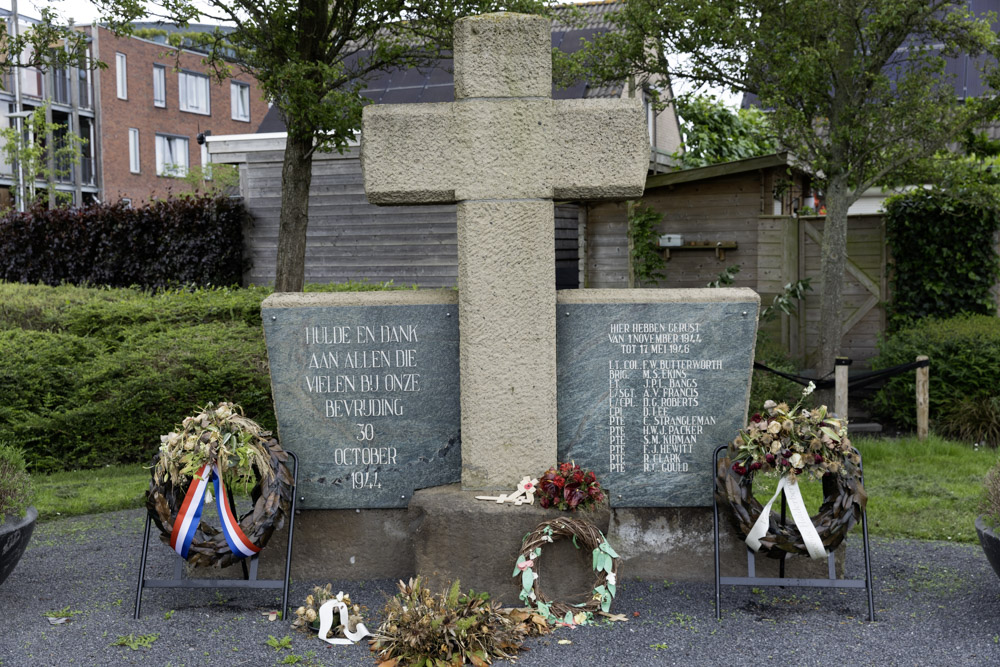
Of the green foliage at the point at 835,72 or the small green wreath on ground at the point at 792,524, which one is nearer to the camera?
the small green wreath on ground at the point at 792,524

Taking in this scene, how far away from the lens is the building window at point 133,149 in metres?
40.2

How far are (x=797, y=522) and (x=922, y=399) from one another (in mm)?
5261

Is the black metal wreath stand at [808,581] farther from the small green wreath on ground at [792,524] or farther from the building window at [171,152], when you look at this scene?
the building window at [171,152]

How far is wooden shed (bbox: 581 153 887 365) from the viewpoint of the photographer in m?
12.2

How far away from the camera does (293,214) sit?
1075 centimetres

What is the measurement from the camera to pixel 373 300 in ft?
18.2

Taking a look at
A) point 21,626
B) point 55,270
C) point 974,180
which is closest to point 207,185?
point 55,270

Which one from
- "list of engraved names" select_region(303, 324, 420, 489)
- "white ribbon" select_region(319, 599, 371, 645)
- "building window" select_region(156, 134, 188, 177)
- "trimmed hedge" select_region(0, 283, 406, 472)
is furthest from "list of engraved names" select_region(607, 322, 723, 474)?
"building window" select_region(156, 134, 188, 177)

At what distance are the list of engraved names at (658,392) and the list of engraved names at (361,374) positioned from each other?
1160 millimetres

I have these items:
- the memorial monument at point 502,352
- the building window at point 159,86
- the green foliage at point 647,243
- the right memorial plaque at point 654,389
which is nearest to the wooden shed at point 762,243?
the green foliage at point 647,243

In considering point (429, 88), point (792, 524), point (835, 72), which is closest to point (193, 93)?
point (429, 88)

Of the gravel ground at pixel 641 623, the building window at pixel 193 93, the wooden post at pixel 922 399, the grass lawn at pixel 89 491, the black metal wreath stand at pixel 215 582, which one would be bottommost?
the grass lawn at pixel 89 491

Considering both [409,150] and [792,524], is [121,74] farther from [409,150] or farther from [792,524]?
[792,524]

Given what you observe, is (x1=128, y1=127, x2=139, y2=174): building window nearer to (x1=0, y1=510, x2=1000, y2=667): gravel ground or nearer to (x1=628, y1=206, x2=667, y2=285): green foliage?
(x1=628, y1=206, x2=667, y2=285): green foliage
